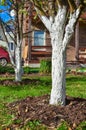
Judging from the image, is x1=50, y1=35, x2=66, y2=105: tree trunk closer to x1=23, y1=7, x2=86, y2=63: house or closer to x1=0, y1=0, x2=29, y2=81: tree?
x1=0, y1=0, x2=29, y2=81: tree

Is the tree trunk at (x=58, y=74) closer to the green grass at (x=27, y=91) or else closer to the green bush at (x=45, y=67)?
the green grass at (x=27, y=91)

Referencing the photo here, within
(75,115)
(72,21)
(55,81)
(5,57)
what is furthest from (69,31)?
(5,57)

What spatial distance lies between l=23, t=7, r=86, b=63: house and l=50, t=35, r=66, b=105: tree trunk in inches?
805

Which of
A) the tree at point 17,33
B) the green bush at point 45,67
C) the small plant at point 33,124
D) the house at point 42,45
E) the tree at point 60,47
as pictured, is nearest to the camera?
the small plant at point 33,124

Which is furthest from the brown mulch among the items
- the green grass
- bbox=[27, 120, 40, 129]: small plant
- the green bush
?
the green bush

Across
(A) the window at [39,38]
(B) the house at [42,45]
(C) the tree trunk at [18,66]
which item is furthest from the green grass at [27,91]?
(A) the window at [39,38]

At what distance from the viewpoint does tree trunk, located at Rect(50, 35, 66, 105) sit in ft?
25.8

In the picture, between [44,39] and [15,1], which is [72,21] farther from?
[44,39]

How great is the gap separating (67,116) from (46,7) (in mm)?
2753

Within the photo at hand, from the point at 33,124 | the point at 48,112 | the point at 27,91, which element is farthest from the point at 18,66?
the point at 33,124

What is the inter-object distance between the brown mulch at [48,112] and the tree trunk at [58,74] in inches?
7.2

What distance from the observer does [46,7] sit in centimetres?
901

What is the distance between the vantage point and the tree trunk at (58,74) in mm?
7875

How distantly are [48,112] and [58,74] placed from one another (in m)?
0.86
